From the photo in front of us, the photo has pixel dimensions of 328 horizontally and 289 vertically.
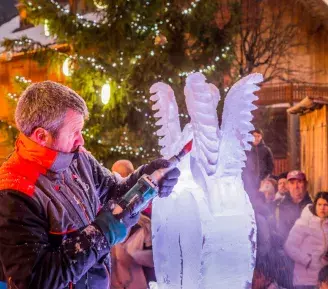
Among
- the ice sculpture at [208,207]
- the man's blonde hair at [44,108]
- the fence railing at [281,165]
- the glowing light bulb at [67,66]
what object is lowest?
the fence railing at [281,165]

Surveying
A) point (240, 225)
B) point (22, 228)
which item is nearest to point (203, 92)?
point (240, 225)

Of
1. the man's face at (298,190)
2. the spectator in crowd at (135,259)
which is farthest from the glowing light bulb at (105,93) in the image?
the spectator in crowd at (135,259)

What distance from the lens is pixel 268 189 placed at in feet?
23.3

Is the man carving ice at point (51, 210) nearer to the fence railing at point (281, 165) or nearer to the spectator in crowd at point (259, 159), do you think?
the spectator in crowd at point (259, 159)

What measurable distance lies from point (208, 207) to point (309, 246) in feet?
8.48

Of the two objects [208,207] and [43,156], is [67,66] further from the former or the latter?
[43,156]

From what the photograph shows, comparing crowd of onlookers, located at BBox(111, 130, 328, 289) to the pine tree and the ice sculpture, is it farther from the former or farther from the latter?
the pine tree

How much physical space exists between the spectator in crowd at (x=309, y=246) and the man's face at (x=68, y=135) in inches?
135

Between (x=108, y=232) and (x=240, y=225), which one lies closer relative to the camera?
(x=108, y=232)

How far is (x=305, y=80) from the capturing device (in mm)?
25609

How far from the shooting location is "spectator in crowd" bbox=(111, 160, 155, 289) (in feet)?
16.4

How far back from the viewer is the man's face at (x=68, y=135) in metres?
2.24

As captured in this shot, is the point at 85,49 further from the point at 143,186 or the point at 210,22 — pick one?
the point at 143,186

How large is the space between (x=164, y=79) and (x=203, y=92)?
278 inches
